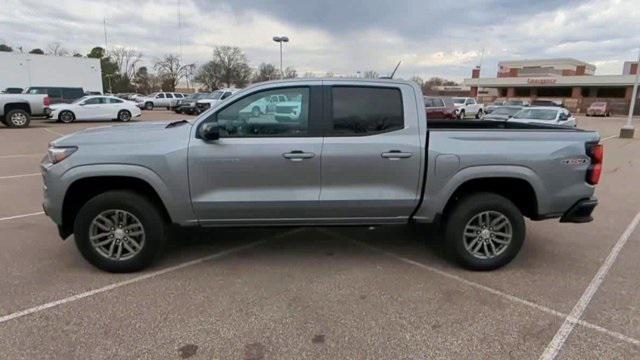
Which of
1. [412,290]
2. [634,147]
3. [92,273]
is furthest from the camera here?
[634,147]

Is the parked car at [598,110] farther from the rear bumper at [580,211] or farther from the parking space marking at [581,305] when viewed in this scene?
the rear bumper at [580,211]

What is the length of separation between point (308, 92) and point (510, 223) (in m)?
2.36

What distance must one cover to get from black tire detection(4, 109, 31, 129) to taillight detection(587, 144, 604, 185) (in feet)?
69.6

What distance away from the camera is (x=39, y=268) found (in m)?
4.19

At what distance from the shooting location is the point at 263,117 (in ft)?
13.1

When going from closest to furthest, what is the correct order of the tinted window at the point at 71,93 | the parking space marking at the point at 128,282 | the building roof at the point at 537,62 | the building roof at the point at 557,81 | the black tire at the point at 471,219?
the parking space marking at the point at 128,282
the black tire at the point at 471,219
the tinted window at the point at 71,93
the building roof at the point at 557,81
the building roof at the point at 537,62

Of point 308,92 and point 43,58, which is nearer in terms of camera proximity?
point 308,92

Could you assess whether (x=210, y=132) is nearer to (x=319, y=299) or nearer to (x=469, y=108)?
(x=319, y=299)

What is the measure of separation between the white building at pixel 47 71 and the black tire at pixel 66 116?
20.1 metres

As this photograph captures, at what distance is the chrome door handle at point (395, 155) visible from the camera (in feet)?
13.0

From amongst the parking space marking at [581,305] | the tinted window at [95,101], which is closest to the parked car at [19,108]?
the tinted window at [95,101]

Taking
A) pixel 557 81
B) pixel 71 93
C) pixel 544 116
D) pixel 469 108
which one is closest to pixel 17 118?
pixel 71 93

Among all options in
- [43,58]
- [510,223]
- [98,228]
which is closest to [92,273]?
[98,228]

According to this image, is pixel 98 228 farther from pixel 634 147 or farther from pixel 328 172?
pixel 634 147
